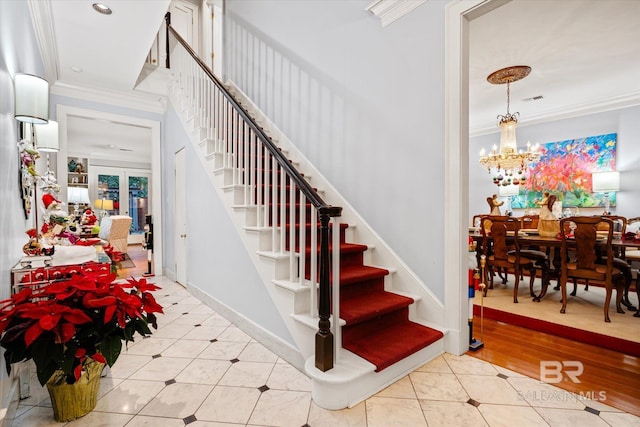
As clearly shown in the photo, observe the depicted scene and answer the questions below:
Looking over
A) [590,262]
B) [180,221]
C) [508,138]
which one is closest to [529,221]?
[508,138]

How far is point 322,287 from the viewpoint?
1729 mm

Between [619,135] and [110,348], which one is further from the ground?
[619,135]

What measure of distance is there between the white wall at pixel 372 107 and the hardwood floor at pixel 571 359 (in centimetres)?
70

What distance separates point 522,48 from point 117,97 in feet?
19.4

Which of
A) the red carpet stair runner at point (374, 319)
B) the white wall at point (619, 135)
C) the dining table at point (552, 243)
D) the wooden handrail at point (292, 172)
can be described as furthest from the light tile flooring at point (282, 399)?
the white wall at point (619, 135)

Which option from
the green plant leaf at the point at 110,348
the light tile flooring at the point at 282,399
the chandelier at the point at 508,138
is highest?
the chandelier at the point at 508,138

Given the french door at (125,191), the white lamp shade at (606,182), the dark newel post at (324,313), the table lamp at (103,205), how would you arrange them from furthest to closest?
the french door at (125,191) < the table lamp at (103,205) < the white lamp shade at (606,182) < the dark newel post at (324,313)

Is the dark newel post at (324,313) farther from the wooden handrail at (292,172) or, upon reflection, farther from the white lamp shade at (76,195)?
the white lamp shade at (76,195)

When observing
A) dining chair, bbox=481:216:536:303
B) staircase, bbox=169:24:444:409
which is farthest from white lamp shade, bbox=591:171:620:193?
staircase, bbox=169:24:444:409

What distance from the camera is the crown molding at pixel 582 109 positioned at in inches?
203

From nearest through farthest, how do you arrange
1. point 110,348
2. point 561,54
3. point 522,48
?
1. point 110,348
2. point 522,48
3. point 561,54

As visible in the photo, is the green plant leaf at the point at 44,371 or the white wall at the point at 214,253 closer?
the green plant leaf at the point at 44,371

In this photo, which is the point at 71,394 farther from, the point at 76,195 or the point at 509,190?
the point at 509,190

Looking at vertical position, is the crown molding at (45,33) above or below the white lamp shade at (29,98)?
above
